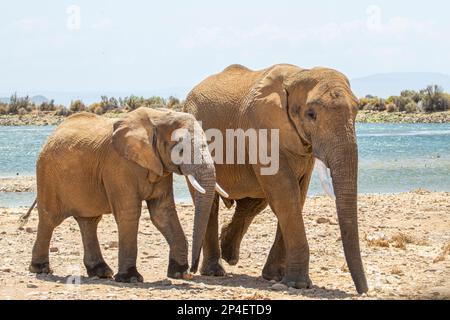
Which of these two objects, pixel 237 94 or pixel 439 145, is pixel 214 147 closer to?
pixel 237 94

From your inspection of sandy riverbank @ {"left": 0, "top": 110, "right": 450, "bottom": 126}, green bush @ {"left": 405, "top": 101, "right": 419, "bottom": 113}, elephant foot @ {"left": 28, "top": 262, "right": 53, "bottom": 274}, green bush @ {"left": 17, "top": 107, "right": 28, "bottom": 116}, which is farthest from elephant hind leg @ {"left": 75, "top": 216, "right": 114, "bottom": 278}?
green bush @ {"left": 17, "top": 107, "right": 28, "bottom": 116}

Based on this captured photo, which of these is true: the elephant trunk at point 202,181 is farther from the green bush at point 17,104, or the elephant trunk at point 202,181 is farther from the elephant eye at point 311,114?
the green bush at point 17,104

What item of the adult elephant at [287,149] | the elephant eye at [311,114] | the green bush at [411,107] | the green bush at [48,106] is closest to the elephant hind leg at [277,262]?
the adult elephant at [287,149]

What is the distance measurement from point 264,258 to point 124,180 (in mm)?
3109

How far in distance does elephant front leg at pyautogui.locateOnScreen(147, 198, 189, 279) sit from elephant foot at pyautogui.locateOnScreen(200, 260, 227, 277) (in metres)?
0.85

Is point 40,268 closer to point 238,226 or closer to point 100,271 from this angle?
point 100,271

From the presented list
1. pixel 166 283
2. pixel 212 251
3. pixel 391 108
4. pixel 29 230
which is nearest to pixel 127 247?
pixel 166 283

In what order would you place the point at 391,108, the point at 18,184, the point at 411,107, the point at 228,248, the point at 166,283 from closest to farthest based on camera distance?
the point at 166,283 < the point at 228,248 < the point at 18,184 < the point at 411,107 < the point at 391,108

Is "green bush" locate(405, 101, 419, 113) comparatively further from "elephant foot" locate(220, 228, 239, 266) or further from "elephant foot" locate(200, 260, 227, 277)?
"elephant foot" locate(200, 260, 227, 277)

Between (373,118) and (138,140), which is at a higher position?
(138,140)

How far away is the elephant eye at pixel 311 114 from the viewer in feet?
34.1

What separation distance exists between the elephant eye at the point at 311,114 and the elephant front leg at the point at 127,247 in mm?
2149

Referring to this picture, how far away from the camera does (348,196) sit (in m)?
10.0
